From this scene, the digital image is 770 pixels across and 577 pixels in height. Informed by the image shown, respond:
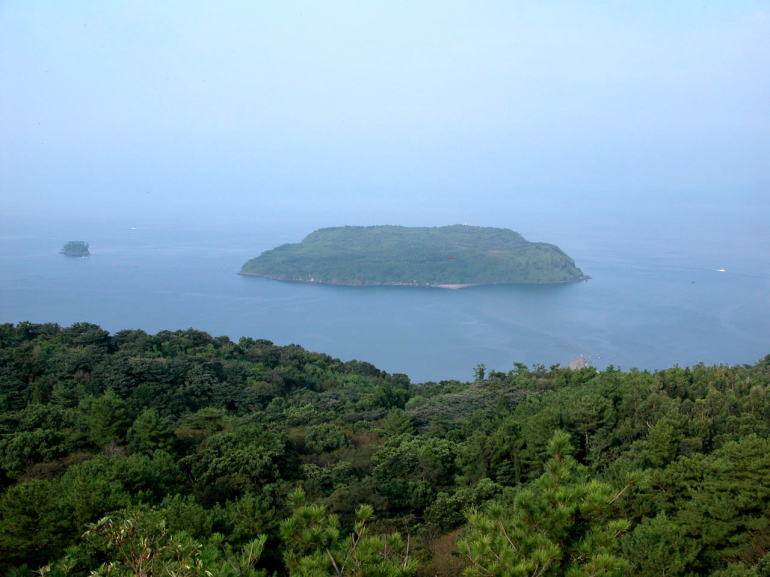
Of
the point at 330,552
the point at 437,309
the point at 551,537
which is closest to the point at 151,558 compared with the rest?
the point at 330,552

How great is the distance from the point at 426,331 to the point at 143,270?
25.5 metres

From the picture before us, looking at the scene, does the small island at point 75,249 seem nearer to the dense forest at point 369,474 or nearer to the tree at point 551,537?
the dense forest at point 369,474

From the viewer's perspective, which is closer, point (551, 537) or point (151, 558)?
point (151, 558)

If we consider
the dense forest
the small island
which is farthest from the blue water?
the dense forest

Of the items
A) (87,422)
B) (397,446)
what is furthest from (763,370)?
(87,422)

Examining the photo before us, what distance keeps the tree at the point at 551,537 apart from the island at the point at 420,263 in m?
44.1

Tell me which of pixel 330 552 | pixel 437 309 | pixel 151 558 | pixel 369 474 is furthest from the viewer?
pixel 437 309

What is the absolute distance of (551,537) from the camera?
9.45 feet

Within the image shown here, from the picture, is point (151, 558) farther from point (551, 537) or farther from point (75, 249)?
point (75, 249)

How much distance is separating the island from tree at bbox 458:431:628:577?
44132mm

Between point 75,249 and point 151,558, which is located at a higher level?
point 75,249

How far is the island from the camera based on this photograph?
48188 millimetres

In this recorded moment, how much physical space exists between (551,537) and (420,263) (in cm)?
4746

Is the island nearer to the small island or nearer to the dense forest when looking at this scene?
the small island
